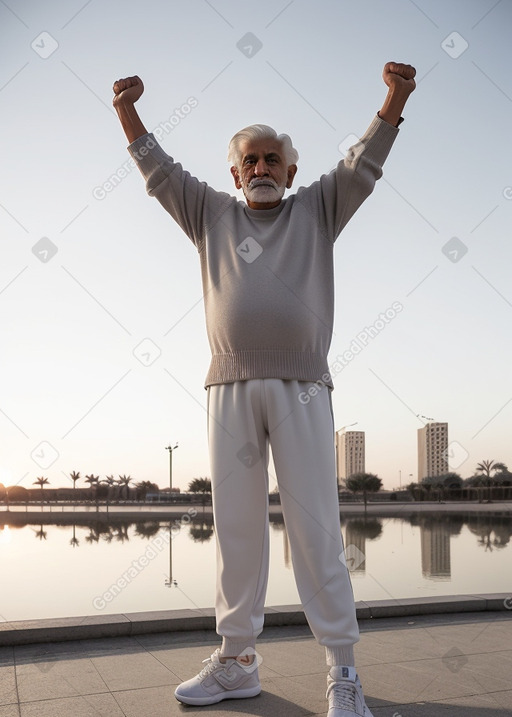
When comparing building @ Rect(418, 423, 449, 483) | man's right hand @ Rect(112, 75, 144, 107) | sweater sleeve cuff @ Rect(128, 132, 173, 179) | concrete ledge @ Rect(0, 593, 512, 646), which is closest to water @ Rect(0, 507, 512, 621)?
concrete ledge @ Rect(0, 593, 512, 646)

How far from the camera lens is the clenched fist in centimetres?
237

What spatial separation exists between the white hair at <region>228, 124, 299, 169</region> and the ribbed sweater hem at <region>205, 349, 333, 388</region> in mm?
763

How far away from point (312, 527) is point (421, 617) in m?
1.93

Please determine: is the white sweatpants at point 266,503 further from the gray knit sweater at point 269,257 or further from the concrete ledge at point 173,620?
the concrete ledge at point 173,620

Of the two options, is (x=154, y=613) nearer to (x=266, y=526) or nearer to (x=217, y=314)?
(x=266, y=526)

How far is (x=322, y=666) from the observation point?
8.91 feet

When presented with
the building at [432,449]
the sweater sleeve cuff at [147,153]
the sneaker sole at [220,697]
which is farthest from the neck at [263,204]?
the building at [432,449]

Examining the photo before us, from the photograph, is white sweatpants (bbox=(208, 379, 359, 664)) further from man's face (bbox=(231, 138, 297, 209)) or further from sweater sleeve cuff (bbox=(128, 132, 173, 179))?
sweater sleeve cuff (bbox=(128, 132, 173, 179))

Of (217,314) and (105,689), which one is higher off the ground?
(217,314)

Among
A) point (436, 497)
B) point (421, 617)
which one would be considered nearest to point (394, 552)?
point (421, 617)

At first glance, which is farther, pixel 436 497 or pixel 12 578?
pixel 436 497

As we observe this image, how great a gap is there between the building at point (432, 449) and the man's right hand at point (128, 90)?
67582 mm

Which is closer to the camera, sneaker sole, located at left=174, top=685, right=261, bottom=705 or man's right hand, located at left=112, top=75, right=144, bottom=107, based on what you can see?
sneaker sole, located at left=174, top=685, right=261, bottom=705

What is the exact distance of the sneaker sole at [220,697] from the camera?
226 centimetres
